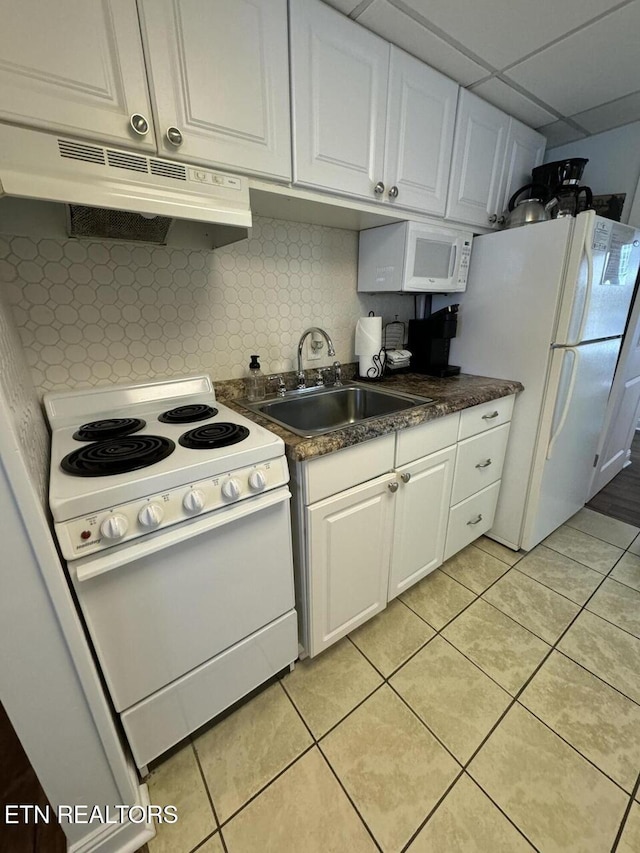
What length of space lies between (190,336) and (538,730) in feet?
6.02

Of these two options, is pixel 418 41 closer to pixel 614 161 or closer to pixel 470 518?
pixel 614 161

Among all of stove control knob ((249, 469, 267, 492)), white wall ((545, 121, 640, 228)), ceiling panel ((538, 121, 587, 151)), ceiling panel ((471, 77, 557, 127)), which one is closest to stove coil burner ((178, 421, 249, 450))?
stove control knob ((249, 469, 267, 492))

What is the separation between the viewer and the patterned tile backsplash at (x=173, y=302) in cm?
109

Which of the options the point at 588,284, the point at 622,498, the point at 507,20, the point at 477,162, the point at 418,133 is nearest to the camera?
the point at 507,20

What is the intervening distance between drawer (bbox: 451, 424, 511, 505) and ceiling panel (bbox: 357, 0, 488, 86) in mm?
1481

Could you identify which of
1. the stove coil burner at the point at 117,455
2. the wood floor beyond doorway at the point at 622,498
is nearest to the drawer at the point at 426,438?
the stove coil burner at the point at 117,455

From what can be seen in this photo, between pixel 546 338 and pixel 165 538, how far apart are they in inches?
68.0

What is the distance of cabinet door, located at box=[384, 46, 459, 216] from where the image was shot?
4.20 ft

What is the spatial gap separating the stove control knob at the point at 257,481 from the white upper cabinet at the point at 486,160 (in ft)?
4.82

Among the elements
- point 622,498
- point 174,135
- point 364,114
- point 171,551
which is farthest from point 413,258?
point 622,498

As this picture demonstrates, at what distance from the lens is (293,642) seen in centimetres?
121

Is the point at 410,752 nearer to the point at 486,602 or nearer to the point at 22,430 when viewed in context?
the point at 486,602

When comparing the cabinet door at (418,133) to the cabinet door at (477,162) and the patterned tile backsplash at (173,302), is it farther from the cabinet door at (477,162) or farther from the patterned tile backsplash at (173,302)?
the patterned tile backsplash at (173,302)

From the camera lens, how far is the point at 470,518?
177 centimetres
